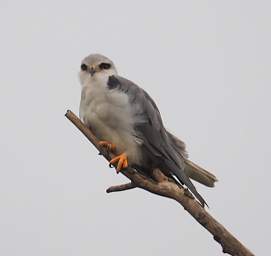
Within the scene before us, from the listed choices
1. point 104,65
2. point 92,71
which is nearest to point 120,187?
point 92,71

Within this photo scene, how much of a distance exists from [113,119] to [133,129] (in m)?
0.25

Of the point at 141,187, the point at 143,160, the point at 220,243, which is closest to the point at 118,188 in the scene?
the point at 141,187

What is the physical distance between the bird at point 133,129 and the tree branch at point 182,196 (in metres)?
0.25

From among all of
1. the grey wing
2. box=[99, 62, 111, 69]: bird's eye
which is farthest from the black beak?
the grey wing

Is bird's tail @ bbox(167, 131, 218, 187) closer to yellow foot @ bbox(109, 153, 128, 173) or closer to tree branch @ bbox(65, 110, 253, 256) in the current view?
tree branch @ bbox(65, 110, 253, 256)

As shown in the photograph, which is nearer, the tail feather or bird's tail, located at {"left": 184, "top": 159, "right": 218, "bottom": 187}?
the tail feather

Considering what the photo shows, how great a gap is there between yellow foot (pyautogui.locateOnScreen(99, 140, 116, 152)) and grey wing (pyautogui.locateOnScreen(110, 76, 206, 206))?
0.29 meters

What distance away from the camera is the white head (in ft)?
20.8

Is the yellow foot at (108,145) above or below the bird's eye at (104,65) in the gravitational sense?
below

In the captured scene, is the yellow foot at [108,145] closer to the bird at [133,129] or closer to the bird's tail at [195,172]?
the bird at [133,129]

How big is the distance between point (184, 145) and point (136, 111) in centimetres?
73

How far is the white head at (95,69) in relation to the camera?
6.33 m

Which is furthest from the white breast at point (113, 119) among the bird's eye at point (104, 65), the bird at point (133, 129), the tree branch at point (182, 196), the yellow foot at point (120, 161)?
the bird's eye at point (104, 65)

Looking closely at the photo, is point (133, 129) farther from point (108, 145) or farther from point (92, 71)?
point (92, 71)
